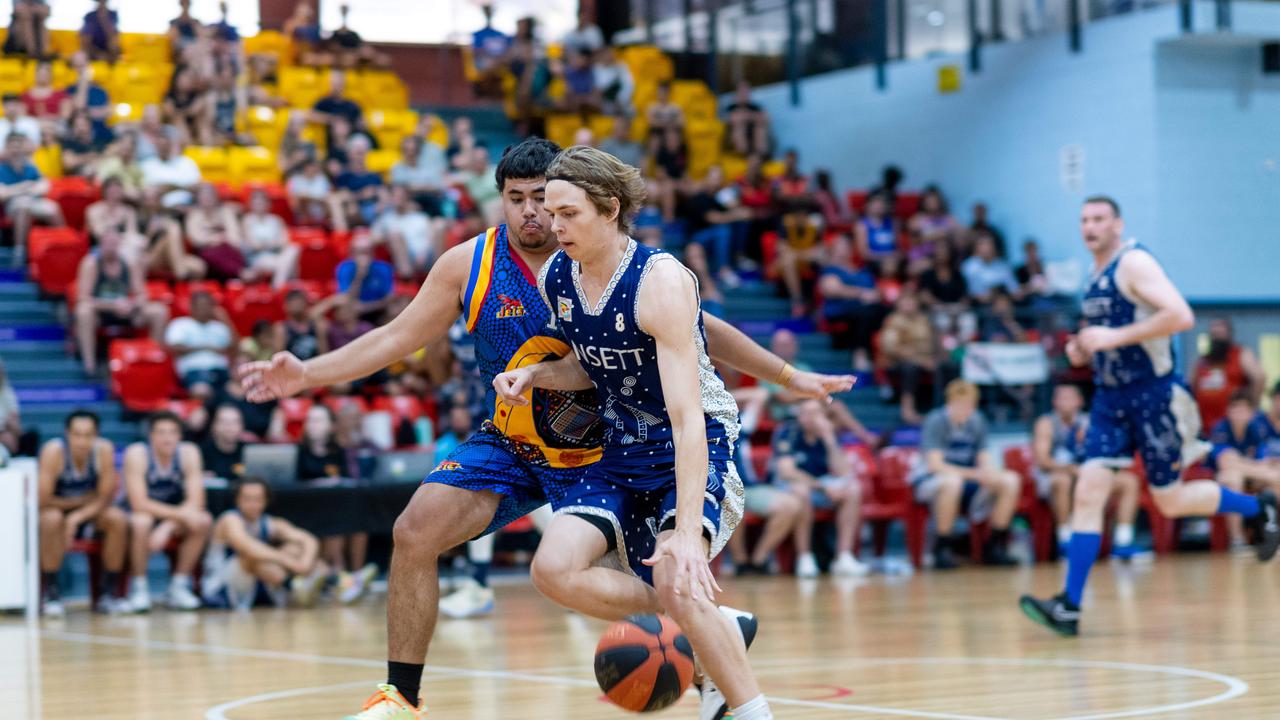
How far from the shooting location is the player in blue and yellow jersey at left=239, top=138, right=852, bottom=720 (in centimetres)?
515

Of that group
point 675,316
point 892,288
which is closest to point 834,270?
point 892,288

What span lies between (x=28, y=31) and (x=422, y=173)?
4083 millimetres

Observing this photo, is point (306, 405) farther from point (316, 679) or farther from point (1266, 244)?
point (1266, 244)

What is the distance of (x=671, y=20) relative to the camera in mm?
21281

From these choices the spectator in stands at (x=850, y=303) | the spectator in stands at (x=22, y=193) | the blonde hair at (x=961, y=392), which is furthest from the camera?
the spectator in stands at (x=850, y=303)

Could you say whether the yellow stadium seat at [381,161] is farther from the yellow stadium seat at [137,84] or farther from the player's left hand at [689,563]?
the player's left hand at [689,563]

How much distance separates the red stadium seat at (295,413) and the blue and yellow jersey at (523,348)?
8133 millimetres

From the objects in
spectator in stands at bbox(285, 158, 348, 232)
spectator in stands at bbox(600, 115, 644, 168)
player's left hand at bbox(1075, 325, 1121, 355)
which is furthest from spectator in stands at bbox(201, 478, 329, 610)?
spectator in stands at bbox(600, 115, 644, 168)

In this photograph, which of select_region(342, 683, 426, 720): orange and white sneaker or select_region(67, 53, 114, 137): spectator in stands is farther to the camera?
select_region(67, 53, 114, 137): spectator in stands

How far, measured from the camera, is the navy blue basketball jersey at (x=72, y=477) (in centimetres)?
1138

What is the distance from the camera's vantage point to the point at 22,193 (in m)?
14.4

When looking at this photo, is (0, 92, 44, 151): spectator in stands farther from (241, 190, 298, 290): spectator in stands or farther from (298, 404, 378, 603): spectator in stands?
(298, 404, 378, 603): spectator in stands

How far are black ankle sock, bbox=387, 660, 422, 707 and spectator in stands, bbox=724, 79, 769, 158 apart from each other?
15.1m

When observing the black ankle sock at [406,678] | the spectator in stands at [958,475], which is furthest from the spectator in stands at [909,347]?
the black ankle sock at [406,678]
